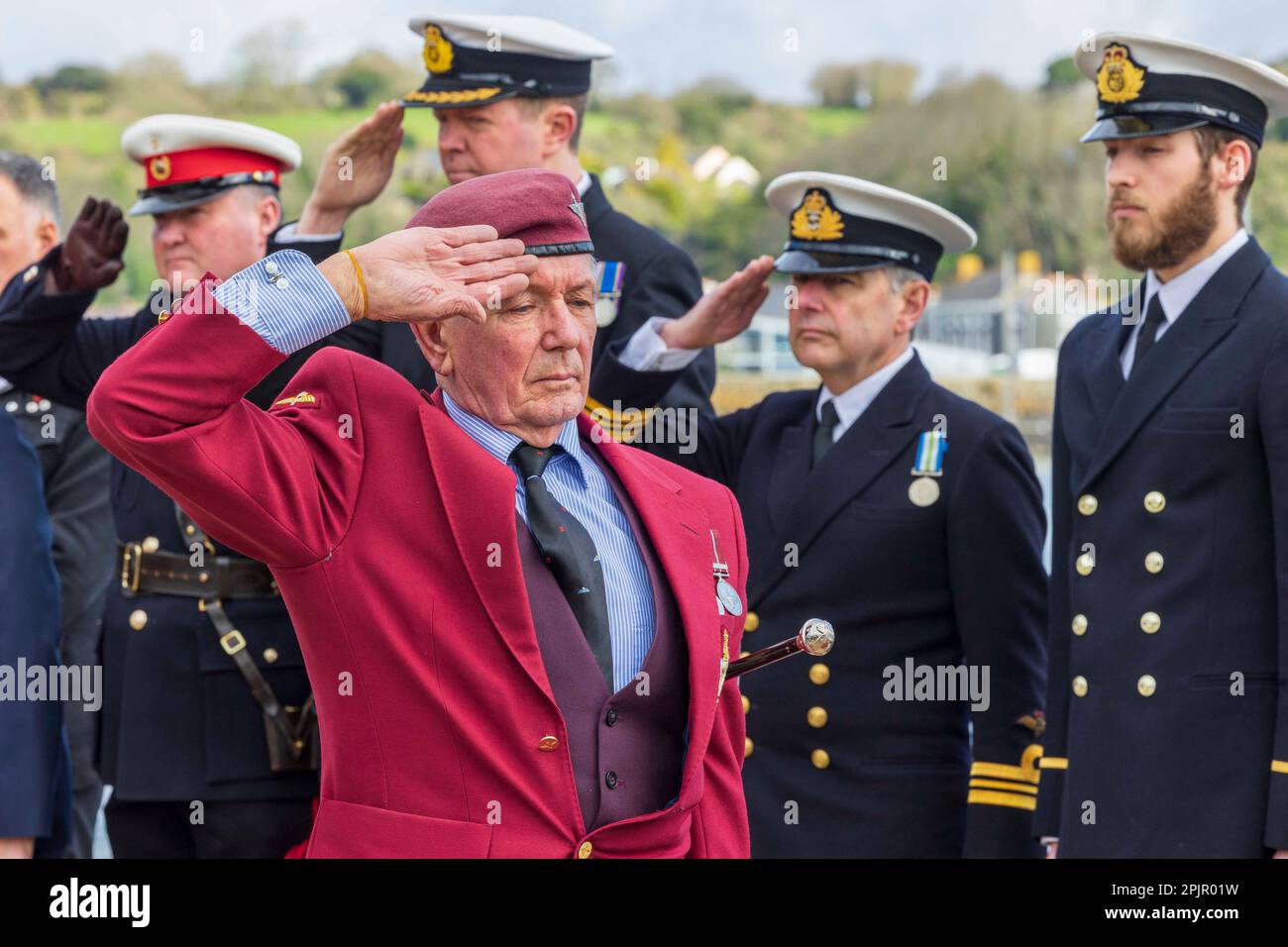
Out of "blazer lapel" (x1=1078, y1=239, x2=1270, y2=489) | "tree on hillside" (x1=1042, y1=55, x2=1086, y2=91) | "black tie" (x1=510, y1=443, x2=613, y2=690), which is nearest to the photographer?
"black tie" (x1=510, y1=443, x2=613, y2=690)

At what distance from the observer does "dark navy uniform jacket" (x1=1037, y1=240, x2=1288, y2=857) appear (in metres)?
3.68

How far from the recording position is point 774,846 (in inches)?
164

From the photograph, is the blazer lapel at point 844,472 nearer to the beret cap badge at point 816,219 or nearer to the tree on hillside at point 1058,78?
the beret cap badge at point 816,219

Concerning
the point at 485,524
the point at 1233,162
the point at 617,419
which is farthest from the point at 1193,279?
the point at 485,524

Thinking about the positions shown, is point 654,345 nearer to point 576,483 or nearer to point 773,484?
point 773,484

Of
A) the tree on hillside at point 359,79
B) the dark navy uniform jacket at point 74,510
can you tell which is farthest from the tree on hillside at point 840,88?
the dark navy uniform jacket at point 74,510

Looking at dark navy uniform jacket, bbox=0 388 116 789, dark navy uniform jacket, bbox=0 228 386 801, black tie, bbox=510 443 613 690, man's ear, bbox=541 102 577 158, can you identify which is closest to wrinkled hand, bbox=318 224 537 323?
black tie, bbox=510 443 613 690

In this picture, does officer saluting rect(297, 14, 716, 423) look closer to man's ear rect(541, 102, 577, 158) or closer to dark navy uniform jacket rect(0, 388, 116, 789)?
man's ear rect(541, 102, 577, 158)

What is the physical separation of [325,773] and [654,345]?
194 centimetres

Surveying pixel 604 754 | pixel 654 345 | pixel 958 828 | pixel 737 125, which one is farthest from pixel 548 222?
pixel 737 125

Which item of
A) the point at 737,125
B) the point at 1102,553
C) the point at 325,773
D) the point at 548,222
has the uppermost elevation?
the point at 737,125

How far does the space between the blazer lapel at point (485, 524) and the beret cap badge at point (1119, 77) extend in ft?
6.71

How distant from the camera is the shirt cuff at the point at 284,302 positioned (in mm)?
2451

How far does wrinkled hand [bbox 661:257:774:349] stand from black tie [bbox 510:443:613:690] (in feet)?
5.50
